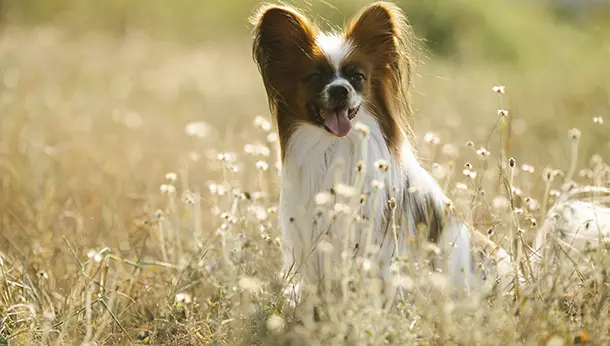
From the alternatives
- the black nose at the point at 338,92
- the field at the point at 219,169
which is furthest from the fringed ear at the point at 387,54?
the black nose at the point at 338,92

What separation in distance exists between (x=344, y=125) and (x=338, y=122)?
0.04 metres

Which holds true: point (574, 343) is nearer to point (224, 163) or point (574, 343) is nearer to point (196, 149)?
point (224, 163)

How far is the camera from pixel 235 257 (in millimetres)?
4270

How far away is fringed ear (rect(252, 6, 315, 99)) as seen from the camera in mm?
4852

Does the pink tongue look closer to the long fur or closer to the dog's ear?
the long fur

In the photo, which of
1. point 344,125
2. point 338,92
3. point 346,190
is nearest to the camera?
point 346,190

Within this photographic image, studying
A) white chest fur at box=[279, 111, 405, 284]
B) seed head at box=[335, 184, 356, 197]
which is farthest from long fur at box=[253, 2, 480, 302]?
seed head at box=[335, 184, 356, 197]

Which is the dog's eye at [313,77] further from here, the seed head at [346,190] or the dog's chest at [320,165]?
the seed head at [346,190]

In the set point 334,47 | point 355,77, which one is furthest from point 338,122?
point 334,47

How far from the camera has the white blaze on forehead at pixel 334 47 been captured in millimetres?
4782

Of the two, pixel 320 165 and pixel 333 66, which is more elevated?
pixel 333 66

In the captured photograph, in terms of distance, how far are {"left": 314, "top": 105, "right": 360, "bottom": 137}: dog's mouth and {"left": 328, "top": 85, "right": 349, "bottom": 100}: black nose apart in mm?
92

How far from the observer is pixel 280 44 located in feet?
16.1

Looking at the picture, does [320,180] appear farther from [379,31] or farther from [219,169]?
[219,169]
